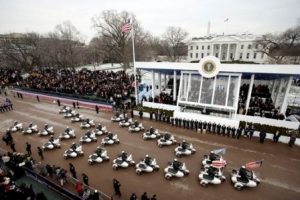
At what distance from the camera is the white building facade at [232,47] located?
58.6 metres

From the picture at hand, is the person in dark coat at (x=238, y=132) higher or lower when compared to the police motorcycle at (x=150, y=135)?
higher

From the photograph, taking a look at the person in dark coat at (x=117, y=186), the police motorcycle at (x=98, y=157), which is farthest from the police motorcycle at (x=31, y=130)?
the person in dark coat at (x=117, y=186)

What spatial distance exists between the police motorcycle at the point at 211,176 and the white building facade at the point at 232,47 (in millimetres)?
48566

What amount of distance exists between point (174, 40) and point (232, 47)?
1804 cm

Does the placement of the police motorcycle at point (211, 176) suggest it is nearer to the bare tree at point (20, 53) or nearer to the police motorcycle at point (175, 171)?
the police motorcycle at point (175, 171)

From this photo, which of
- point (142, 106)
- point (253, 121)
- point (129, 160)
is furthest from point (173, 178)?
point (142, 106)

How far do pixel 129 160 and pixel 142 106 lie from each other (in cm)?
1175

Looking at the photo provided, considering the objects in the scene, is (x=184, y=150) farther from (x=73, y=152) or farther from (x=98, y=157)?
(x=73, y=152)

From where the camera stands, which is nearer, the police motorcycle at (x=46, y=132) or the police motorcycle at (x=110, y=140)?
the police motorcycle at (x=110, y=140)

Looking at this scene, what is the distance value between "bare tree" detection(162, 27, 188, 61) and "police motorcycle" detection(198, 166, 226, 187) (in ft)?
176

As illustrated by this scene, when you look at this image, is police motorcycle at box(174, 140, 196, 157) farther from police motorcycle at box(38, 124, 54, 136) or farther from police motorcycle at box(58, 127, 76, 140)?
police motorcycle at box(38, 124, 54, 136)

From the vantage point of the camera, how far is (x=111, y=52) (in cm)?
4572

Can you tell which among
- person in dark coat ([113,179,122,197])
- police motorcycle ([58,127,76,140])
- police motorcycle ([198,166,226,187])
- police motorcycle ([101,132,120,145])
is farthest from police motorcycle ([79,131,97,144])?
police motorcycle ([198,166,226,187])

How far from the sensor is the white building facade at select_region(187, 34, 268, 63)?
192 ft
